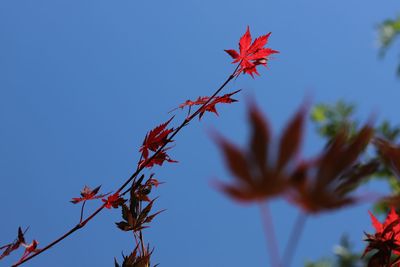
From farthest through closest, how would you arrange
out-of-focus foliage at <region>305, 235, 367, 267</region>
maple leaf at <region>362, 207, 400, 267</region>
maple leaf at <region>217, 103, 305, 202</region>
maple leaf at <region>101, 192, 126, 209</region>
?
out-of-focus foliage at <region>305, 235, 367, 267</region> → maple leaf at <region>101, 192, 126, 209</region> → maple leaf at <region>362, 207, 400, 267</region> → maple leaf at <region>217, 103, 305, 202</region>

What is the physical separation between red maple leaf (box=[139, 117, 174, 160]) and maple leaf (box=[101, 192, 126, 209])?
92mm

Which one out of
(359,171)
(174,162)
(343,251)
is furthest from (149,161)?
(343,251)

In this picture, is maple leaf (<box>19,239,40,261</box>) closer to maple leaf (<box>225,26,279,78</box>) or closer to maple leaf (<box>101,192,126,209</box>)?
maple leaf (<box>101,192,126,209</box>)

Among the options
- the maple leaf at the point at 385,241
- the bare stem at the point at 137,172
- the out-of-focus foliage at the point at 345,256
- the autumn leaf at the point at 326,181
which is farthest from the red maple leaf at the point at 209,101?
the out-of-focus foliage at the point at 345,256

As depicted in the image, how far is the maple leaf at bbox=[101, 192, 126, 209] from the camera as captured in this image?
886 mm

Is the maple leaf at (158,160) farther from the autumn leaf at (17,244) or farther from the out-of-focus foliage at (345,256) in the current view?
the out-of-focus foliage at (345,256)

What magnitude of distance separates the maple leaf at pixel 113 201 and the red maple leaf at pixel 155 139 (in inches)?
3.6

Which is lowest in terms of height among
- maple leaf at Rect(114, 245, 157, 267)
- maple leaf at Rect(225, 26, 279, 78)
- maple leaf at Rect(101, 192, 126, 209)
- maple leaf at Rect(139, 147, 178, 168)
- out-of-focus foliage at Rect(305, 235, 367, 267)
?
maple leaf at Rect(114, 245, 157, 267)

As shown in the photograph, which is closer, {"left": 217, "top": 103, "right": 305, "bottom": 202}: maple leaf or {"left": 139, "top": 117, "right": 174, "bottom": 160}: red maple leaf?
{"left": 217, "top": 103, "right": 305, "bottom": 202}: maple leaf

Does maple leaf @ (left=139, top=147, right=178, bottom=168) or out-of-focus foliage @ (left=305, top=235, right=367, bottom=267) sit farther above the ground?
out-of-focus foliage @ (left=305, top=235, right=367, bottom=267)

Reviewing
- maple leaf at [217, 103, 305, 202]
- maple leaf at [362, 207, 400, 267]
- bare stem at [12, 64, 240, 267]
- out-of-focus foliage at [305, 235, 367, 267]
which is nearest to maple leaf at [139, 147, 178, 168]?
bare stem at [12, 64, 240, 267]

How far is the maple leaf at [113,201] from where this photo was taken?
886 millimetres

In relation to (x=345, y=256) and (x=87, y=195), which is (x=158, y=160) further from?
(x=345, y=256)

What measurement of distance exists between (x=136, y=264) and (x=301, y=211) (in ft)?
1.69
